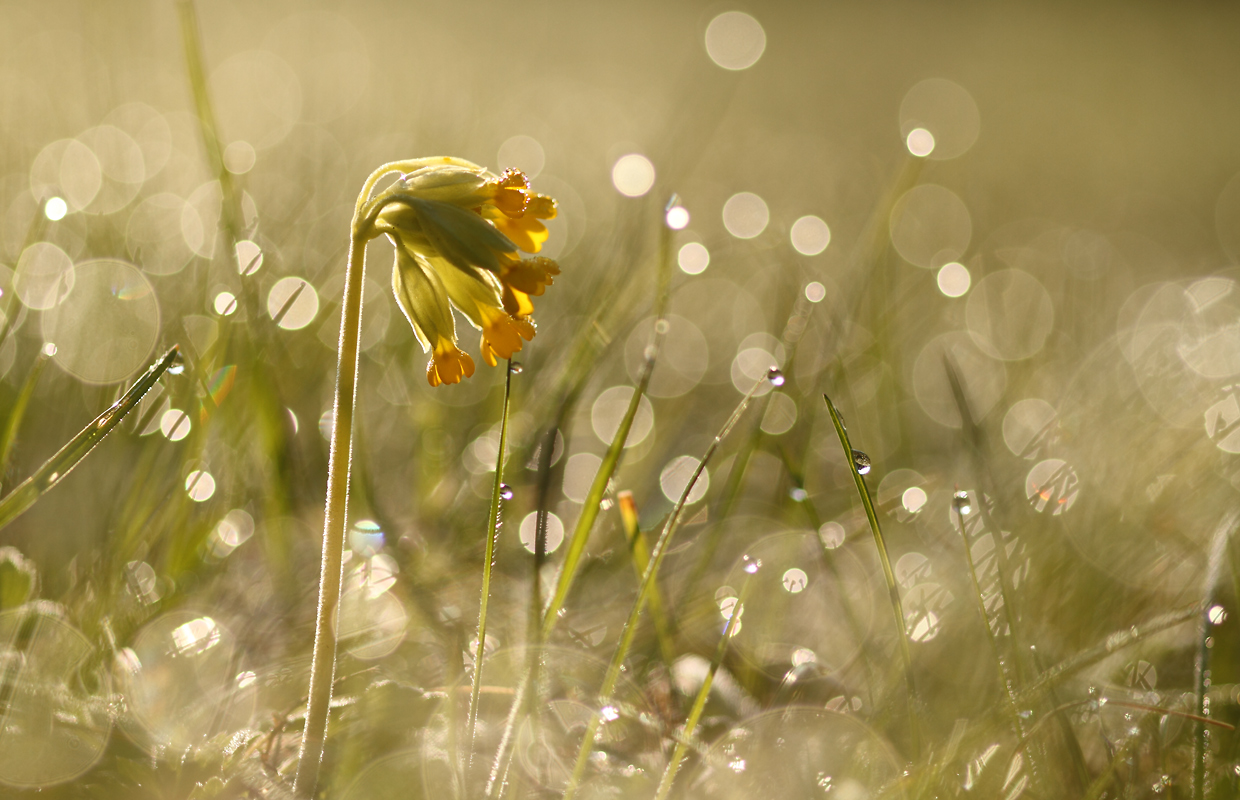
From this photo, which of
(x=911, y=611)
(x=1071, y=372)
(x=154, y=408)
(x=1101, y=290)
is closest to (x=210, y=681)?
(x=154, y=408)

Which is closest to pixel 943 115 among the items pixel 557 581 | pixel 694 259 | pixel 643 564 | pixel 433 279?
pixel 694 259

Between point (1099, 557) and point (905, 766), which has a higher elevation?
point (1099, 557)

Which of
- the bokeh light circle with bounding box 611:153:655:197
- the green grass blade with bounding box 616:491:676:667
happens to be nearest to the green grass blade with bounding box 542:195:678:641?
the green grass blade with bounding box 616:491:676:667

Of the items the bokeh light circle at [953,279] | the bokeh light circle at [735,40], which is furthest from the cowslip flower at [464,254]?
the bokeh light circle at [735,40]

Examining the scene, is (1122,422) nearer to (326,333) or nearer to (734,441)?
(734,441)

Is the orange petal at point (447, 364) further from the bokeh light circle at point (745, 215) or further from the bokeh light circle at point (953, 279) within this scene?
the bokeh light circle at point (745, 215)

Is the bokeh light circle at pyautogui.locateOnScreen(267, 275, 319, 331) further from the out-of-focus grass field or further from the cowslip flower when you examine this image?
the cowslip flower

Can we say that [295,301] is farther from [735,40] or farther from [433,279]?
[735,40]
